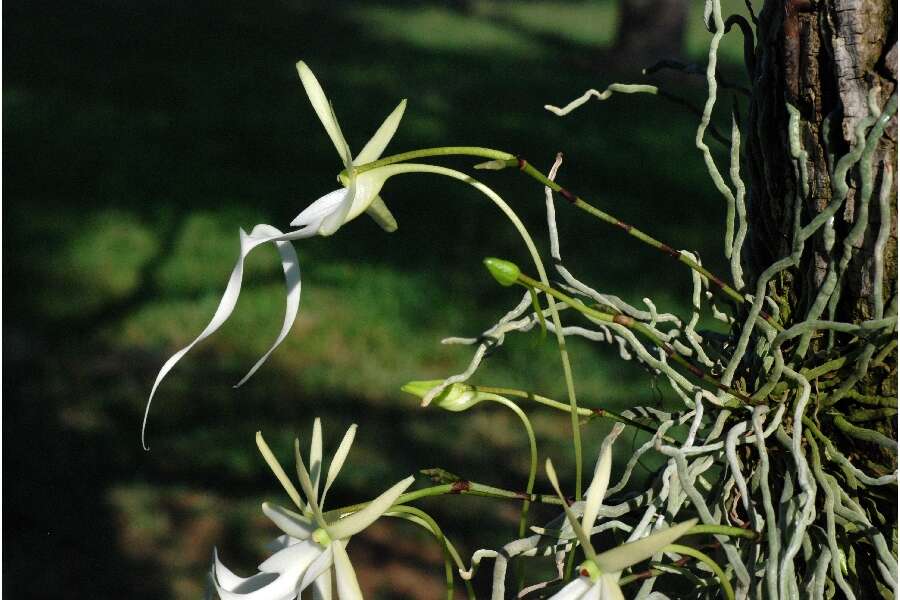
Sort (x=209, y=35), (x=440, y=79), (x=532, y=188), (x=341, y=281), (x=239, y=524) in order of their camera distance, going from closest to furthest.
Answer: (x=239, y=524) → (x=341, y=281) → (x=532, y=188) → (x=440, y=79) → (x=209, y=35)

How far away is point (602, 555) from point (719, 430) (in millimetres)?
205

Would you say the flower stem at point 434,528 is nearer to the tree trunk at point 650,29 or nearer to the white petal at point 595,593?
the white petal at point 595,593

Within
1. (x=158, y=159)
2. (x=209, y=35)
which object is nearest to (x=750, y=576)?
(x=158, y=159)

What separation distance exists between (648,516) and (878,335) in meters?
0.19

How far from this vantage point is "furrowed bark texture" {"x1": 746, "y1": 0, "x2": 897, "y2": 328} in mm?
628

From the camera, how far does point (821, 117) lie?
658 millimetres

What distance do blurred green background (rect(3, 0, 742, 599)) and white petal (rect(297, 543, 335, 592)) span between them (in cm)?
33

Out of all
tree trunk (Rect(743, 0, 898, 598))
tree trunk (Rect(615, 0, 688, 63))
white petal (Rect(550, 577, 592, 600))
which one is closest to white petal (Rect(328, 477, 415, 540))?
white petal (Rect(550, 577, 592, 600))

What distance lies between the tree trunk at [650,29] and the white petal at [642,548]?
5524mm


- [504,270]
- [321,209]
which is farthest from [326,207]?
[504,270]

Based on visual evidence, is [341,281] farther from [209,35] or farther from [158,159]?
[209,35]

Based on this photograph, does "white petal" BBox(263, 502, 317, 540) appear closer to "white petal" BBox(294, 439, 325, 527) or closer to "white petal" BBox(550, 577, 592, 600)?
"white petal" BBox(294, 439, 325, 527)

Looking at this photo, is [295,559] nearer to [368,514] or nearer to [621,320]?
[368,514]

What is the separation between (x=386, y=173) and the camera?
612 mm
